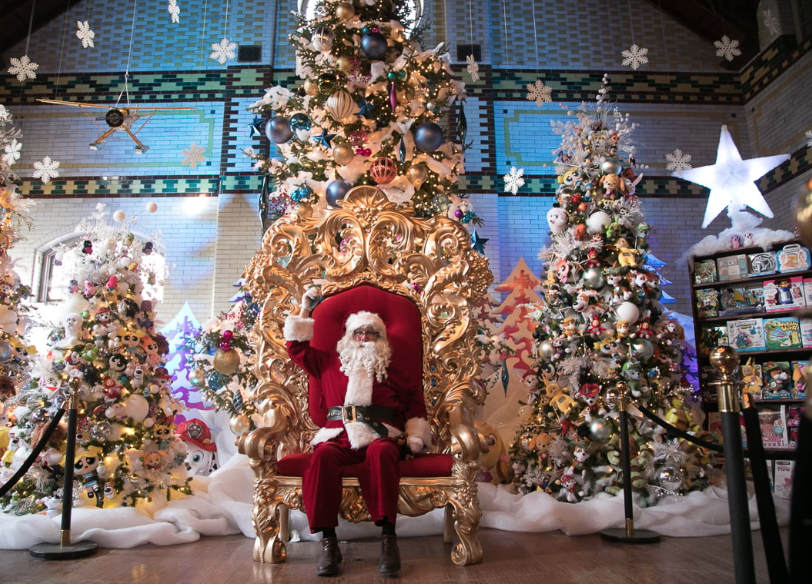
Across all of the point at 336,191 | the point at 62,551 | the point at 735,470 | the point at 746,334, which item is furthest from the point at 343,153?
the point at 746,334

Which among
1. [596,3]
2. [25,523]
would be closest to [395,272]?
[25,523]

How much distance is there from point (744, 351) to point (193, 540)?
543 cm

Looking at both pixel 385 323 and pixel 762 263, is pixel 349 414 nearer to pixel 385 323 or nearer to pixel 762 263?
pixel 385 323

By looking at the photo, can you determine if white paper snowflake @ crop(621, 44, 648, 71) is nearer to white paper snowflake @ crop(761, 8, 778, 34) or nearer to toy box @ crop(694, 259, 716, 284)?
white paper snowflake @ crop(761, 8, 778, 34)

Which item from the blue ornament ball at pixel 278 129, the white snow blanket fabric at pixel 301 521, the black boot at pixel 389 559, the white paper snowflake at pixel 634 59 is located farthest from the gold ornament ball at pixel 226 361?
the white paper snowflake at pixel 634 59

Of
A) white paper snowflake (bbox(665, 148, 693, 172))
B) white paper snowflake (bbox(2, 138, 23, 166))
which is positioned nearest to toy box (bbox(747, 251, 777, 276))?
white paper snowflake (bbox(665, 148, 693, 172))

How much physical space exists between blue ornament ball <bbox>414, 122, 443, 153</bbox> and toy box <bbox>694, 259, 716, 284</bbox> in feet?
11.4

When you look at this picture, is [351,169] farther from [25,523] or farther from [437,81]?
[25,523]

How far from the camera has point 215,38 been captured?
9.20m

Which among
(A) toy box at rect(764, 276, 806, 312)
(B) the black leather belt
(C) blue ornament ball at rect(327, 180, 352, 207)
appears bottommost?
(B) the black leather belt

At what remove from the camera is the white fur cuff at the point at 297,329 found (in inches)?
134

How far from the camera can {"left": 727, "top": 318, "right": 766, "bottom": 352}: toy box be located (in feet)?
20.3

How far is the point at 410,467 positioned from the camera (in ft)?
10.4

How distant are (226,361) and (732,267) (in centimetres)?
526
